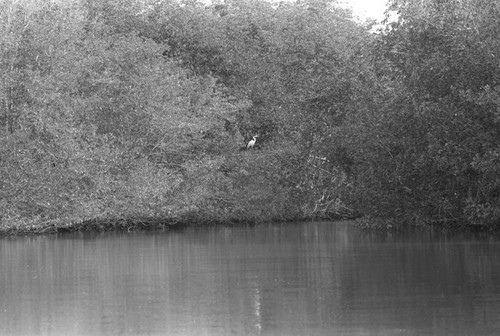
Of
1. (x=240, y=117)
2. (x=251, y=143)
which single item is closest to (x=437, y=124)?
(x=251, y=143)

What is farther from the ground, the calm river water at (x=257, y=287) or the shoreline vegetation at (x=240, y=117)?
the shoreline vegetation at (x=240, y=117)

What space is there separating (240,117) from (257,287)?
28.6 m

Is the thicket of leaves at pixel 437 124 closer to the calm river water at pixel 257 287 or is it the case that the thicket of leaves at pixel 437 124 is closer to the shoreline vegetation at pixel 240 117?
the shoreline vegetation at pixel 240 117

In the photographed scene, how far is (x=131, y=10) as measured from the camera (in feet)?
150

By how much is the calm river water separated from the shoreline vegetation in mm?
2743

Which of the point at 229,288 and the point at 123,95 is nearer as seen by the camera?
the point at 229,288

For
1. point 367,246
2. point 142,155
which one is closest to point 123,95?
point 142,155

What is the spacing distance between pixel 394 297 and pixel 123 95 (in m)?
24.6

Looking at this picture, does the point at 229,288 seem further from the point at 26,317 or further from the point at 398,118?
the point at 398,118

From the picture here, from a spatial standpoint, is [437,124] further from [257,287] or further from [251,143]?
[251,143]

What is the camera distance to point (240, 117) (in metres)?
45.6

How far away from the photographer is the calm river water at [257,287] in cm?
1275

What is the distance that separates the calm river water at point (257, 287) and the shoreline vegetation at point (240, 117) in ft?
9.00

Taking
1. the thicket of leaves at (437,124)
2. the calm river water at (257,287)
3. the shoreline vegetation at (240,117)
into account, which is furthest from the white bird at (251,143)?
the calm river water at (257,287)
